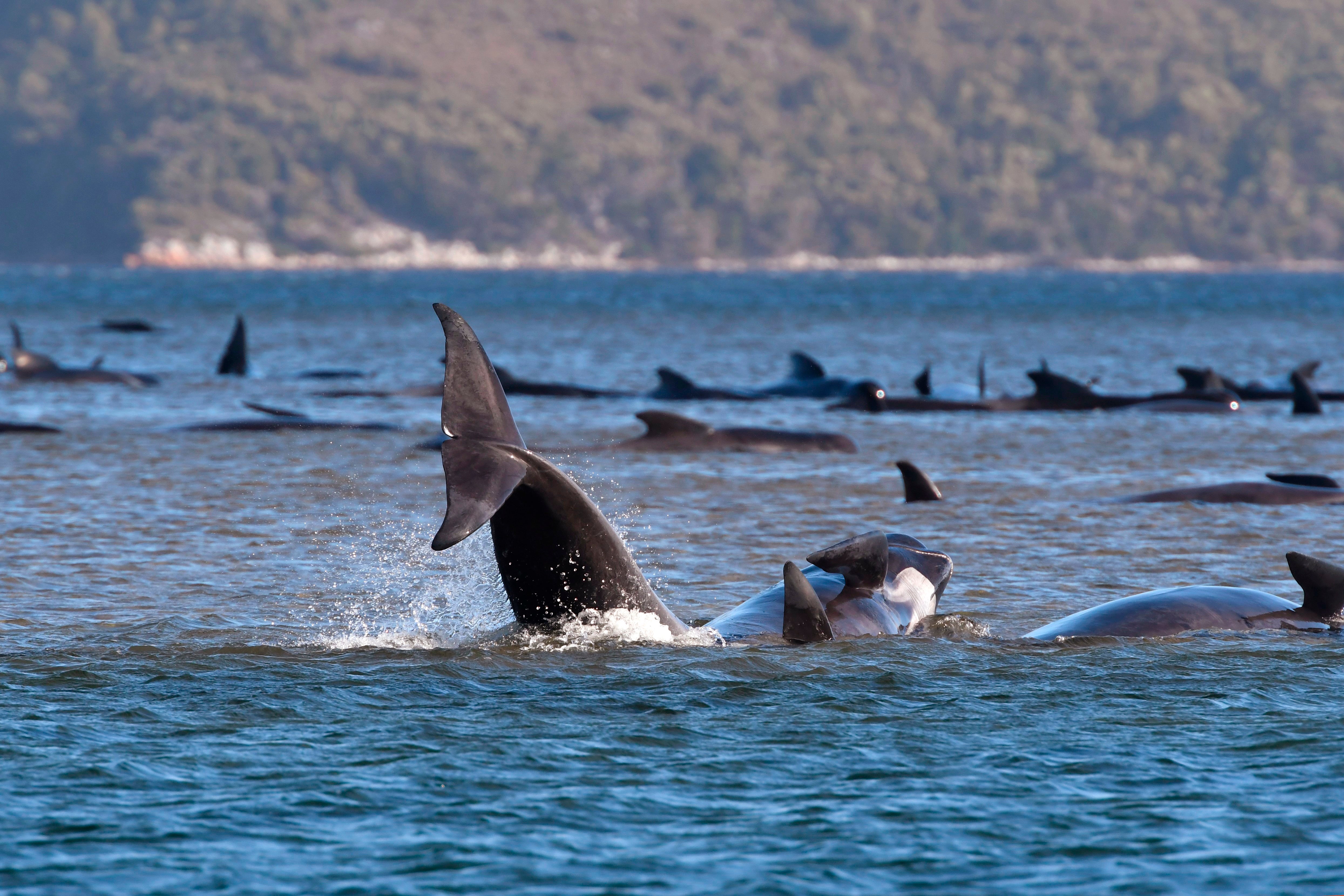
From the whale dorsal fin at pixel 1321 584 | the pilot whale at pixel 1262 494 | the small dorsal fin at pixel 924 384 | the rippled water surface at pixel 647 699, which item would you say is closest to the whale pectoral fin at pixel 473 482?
the rippled water surface at pixel 647 699

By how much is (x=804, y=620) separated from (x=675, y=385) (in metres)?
21.5

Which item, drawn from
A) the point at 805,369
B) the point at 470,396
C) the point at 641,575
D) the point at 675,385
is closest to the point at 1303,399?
the point at 805,369

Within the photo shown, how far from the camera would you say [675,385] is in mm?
32250

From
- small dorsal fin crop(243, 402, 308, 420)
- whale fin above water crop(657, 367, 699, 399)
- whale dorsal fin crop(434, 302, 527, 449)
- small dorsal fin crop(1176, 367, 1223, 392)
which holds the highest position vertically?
whale dorsal fin crop(434, 302, 527, 449)

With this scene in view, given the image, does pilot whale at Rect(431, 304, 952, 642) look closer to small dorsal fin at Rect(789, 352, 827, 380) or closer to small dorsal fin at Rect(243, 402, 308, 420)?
small dorsal fin at Rect(243, 402, 308, 420)

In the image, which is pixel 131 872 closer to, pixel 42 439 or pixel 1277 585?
pixel 1277 585

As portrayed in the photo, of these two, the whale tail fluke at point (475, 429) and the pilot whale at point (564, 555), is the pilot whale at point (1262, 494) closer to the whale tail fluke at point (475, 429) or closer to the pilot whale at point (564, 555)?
the pilot whale at point (564, 555)

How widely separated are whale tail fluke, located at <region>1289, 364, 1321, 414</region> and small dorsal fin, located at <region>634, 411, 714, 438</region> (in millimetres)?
10143

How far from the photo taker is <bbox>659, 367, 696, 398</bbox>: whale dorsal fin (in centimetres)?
3194

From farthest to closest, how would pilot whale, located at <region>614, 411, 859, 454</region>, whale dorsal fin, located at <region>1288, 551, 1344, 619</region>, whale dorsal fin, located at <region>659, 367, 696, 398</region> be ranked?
1. whale dorsal fin, located at <region>659, 367, 696, 398</region>
2. pilot whale, located at <region>614, 411, 859, 454</region>
3. whale dorsal fin, located at <region>1288, 551, 1344, 619</region>

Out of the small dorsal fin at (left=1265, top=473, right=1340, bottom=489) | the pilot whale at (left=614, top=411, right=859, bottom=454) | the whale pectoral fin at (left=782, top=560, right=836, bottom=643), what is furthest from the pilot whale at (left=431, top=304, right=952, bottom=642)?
the pilot whale at (left=614, top=411, right=859, bottom=454)

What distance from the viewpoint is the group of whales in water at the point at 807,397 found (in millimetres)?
18672

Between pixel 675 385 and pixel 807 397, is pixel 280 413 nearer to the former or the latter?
pixel 675 385

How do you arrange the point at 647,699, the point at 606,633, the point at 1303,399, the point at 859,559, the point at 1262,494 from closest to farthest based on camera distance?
the point at 647,699, the point at 606,633, the point at 859,559, the point at 1262,494, the point at 1303,399
